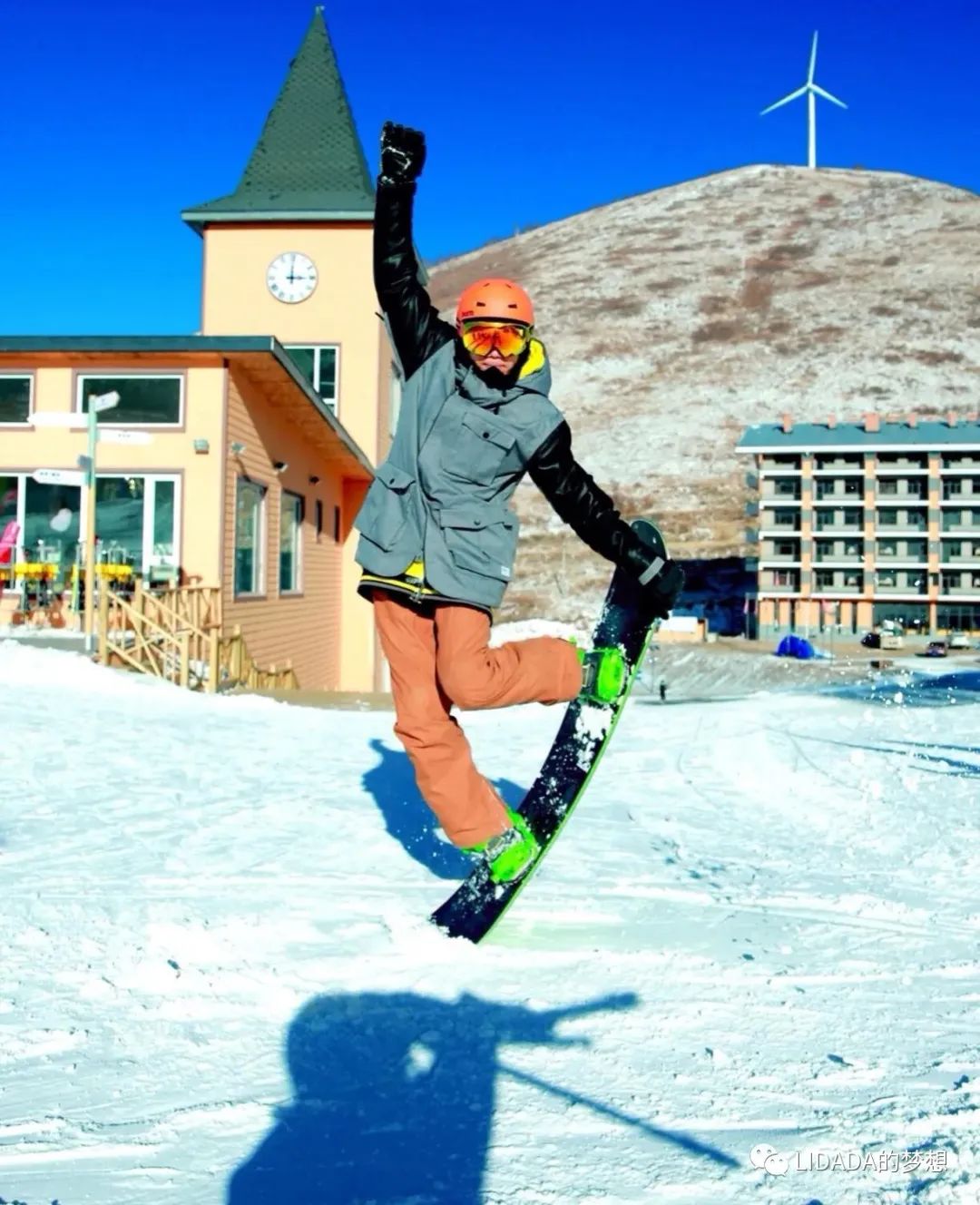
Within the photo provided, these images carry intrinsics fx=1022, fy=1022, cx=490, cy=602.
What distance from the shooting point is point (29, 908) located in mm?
3223

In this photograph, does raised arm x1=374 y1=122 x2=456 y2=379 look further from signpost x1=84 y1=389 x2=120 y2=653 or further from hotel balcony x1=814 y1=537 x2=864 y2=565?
hotel balcony x1=814 y1=537 x2=864 y2=565

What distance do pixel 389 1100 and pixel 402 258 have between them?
2383 millimetres

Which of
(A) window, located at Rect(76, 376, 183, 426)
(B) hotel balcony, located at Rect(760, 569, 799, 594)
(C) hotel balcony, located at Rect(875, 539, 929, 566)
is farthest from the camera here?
(B) hotel balcony, located at Rect(760, 569, 799, 594)

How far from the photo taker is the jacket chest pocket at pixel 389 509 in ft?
10.4

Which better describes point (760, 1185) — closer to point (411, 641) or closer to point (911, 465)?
point (411, 641)

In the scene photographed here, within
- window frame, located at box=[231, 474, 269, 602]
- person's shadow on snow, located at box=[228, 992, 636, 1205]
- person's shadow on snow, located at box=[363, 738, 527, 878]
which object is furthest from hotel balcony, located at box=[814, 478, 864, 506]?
person's shadow on snow, located at box=[228, 992, 636, 1205]

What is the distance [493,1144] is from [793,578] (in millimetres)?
56228

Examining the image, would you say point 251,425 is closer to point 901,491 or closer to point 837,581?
point 837,581

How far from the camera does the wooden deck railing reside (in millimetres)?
11516

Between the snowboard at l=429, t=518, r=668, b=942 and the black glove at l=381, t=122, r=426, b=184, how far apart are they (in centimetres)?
145

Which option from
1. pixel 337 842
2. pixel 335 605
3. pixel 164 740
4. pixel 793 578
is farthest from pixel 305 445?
pixel 793 578

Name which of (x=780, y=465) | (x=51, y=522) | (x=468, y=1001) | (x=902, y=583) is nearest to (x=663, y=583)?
(x=468, y=1001)

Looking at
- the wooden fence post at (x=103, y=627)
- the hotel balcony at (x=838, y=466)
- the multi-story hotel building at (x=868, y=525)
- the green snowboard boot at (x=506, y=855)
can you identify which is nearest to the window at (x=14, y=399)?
the wooden fence post at (x=103, y=627)

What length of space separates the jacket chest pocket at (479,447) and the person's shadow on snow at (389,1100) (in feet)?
4.94
